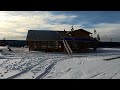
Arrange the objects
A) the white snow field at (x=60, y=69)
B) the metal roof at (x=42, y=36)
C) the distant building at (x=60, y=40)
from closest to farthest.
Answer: the white snow field at (x=60, y=69) < the distant building at (x=60, y=40) < the metal roof at (x=42, y=36)

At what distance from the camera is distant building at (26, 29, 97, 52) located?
783 inches

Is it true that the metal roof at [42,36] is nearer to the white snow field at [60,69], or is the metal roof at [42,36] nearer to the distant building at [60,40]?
the distant building at [60,40]

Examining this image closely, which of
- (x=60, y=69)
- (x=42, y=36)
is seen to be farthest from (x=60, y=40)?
(x=60, y=69)

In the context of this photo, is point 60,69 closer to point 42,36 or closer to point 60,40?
point 60,40

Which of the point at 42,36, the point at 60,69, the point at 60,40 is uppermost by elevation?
A: the point at 42,36

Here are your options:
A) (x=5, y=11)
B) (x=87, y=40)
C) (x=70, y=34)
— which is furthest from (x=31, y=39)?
(x=5, y=11)

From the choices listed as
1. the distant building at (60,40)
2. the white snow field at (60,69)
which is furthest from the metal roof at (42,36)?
the white snow field at (60,69)

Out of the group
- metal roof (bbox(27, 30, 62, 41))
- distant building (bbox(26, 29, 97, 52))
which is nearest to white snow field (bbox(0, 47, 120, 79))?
distant building (bbox(26, 29, 97, 52))

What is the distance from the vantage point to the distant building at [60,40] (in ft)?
65.3

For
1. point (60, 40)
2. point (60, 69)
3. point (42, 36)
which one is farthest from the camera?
point (42, 36)

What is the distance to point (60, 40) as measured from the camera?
67.6 ft

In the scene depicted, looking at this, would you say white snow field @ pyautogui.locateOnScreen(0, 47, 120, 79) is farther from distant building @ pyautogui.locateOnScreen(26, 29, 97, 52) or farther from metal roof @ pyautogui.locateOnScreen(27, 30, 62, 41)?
metal roof @ pyautogui.locateOnScreen(27, 30, 62, 41)
